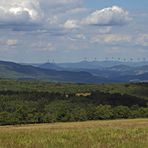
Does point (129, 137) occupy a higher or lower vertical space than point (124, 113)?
higher

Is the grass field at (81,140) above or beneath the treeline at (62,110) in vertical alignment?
above

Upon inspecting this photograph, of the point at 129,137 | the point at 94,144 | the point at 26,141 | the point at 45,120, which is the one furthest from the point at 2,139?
the point at 45,120

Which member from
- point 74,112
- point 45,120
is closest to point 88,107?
point 74,112

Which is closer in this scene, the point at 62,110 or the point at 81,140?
the point at 81,140

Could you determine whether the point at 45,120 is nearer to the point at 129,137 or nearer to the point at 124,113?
the point at 124,113

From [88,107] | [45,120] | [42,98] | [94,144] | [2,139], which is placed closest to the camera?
[94,144]

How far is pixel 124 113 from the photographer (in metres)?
161

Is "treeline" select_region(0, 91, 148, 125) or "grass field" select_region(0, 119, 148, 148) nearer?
"grass field" select_region(0, 119, 148, 148)

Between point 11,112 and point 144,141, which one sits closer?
point 144,141

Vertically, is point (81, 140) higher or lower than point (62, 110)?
higher

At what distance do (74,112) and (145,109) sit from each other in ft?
85.4

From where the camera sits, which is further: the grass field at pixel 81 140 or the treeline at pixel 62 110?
the treeline at pixel 62 110

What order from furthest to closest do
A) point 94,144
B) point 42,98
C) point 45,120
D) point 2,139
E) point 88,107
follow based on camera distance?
point 42,98, point 88,107, point 45,120, point 2,139, point 94,144

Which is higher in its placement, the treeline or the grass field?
the grass field
